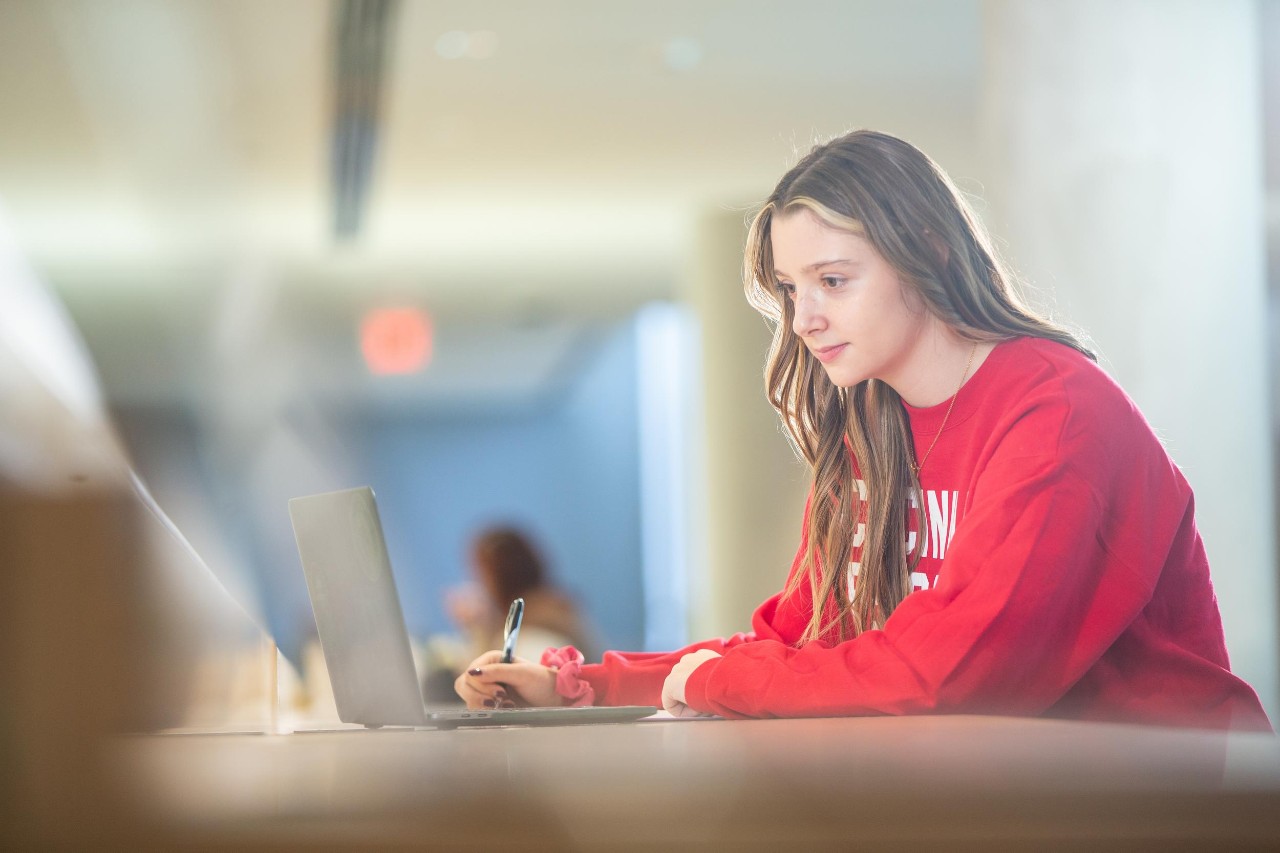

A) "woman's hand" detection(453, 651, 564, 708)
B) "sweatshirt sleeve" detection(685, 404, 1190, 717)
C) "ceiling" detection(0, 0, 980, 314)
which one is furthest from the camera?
"ceiling" detection(0, 0, 980, 314)

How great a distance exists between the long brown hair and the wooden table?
562mm

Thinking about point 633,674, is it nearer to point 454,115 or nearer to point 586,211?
point 454,115

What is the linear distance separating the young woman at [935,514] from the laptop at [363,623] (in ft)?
0.57

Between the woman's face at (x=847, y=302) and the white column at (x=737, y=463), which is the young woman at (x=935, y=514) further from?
the white column at (x=737, y=463)

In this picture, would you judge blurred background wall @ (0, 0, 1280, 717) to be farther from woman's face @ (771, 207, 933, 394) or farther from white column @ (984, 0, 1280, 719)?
woman's face @ (771, 207, 933, 394)

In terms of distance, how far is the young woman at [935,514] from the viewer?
87 centimetres

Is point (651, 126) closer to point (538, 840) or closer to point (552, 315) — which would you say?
point (552, 315)

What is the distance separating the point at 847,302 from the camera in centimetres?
107

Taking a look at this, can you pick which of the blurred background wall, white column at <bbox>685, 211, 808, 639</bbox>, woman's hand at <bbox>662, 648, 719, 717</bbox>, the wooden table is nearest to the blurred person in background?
the blurred background wall

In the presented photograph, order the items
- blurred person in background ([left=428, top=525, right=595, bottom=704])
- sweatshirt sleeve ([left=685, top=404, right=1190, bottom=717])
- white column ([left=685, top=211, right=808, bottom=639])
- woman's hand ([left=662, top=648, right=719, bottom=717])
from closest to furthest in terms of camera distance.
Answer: sweatshirt sleeve ([left=685, top=404, right=1190, bottom=717]) < woman's hand ([left=662, top=648, right=719, bottom=717]) < blurred person in background ([left=428, top=525, right=595, bottom=704]) < white column ([left=685, top=211, right=808, bottom=639])

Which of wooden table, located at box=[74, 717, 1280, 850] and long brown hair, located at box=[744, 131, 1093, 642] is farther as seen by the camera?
long brown hair, located at box=[744, 131, 1093, 642]

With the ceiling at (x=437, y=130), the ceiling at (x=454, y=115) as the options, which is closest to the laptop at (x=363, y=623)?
the ceiling at (x=454, y=115)

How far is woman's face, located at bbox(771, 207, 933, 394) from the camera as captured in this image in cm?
106

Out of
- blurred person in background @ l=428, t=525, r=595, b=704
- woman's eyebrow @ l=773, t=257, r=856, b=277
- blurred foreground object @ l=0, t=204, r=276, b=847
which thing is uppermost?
woman's eyebrow @ l=773, t=257, r=856, b=277
